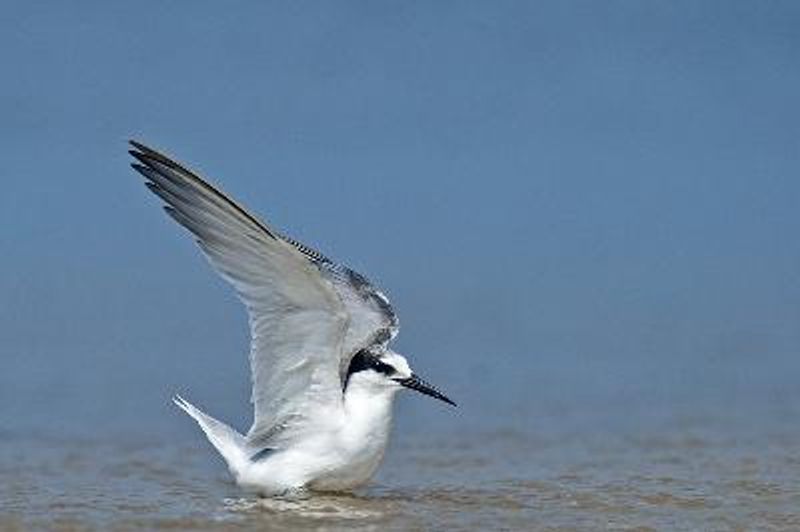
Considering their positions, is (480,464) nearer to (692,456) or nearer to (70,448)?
Result: (692,456)

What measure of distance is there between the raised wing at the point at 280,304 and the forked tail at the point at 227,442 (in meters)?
0.09

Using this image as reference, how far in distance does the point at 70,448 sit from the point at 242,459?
69.0 inches

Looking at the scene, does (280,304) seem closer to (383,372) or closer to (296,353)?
(296,353)

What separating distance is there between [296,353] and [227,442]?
0.70m

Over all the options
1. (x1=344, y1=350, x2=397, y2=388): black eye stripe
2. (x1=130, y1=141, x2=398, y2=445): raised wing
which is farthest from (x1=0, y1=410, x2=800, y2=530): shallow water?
(x1=344, y1=350, x2=397, y2=388): black eye stripe

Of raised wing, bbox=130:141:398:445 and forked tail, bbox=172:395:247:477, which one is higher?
raised wing, bbox=130:141:398:445

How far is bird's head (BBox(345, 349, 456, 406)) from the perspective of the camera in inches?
410

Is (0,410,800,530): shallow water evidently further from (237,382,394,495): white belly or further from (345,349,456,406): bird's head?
(345,349,456,406): bird's head

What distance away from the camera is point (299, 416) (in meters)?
10.4

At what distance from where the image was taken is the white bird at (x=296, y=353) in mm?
9820

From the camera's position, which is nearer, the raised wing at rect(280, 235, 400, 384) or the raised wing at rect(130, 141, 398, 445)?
the raised wing at rect(130, 141, 398, 445)

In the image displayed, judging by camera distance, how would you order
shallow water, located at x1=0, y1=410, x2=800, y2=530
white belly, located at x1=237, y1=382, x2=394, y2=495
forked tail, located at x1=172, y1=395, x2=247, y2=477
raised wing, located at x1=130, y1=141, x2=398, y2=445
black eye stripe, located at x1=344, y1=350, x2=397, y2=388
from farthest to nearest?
forked tail, located at x1=172, y1=395, x2=247, y2=477
black eye stripe, located at x1=344, y1=350, x2=397, y2=388
white belly, located at x1=237, y1=382, x2=394, y2=495
shallow water, located at x1=0, y1=410, x2=800, y2=530
raised wing, located at x1=130, y1=141, x2=398, y2=445

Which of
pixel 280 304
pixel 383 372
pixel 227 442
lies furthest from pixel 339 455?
pixel 280 304

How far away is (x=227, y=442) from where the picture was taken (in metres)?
10.6
